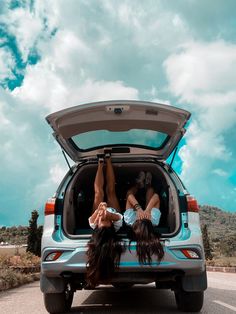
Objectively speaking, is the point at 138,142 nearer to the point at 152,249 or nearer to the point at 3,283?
the point at 152,249

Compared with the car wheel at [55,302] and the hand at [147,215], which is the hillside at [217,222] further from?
the hand at [147,215]

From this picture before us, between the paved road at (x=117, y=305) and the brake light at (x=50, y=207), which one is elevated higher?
the brake light at (x=50, y=207)

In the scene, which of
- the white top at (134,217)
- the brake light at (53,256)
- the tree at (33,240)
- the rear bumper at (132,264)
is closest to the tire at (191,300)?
the rear bumper at (132,264)

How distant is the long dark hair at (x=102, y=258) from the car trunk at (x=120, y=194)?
0.97ft

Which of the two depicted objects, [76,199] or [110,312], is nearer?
[110,312]

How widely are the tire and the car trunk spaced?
2.72ft

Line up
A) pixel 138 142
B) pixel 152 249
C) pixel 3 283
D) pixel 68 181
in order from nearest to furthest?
pixel 152 249, pixel 68 181, pixel 138 142, pixel 3 283

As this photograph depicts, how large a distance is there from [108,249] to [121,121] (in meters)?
1.73

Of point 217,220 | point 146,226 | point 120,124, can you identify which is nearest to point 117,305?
point 146,226

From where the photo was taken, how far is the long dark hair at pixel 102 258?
4574 mm

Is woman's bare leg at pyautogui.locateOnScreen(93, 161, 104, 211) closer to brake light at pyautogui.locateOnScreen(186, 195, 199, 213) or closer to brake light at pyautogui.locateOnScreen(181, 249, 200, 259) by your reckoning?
brake light at pyautogui.locateOnScreen(186, 195, 199, 213)

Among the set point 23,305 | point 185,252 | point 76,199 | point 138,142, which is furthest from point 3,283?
point 185,252

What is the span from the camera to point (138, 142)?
5969 millimetres

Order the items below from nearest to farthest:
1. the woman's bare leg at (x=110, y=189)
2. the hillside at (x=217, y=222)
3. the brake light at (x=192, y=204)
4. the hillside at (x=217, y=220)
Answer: the brake light at (x=192, y=204)
the woman's bare leg at (x=110, y=189)
the hillside at (x=217, y=222)
the hillside at (x=217, y=220)
